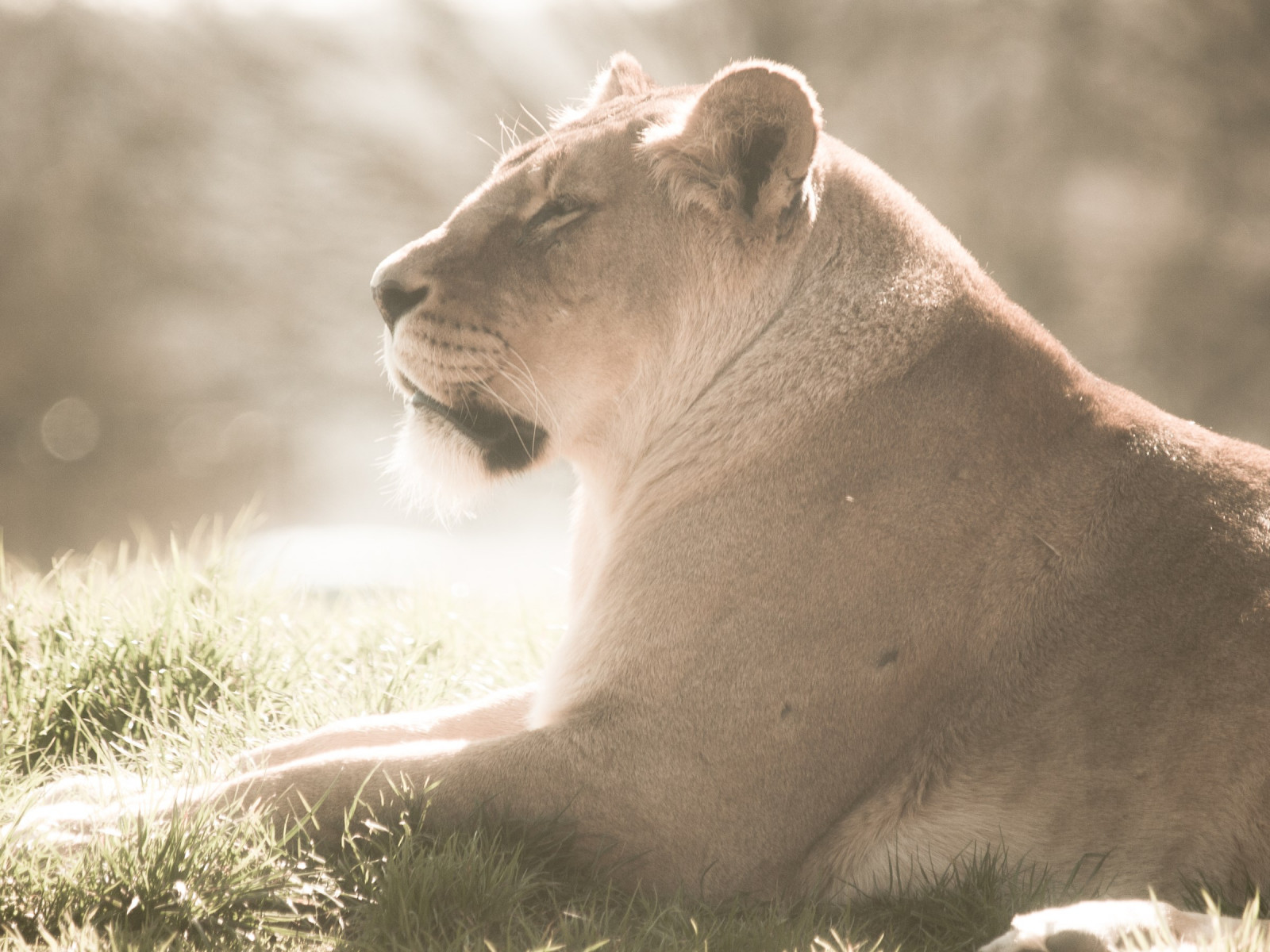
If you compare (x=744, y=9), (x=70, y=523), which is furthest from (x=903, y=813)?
(x=744, y=9)

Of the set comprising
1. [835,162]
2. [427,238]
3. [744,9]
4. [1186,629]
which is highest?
[744,9]

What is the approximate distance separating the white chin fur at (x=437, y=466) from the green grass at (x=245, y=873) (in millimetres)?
745

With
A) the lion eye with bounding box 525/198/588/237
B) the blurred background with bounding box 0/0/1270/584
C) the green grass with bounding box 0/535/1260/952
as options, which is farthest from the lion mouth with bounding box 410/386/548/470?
the blurred background with bounding box 0/0/1270/584

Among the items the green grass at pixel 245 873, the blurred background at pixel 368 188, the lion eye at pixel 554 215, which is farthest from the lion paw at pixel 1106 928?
the blurred background at pixel 368 188

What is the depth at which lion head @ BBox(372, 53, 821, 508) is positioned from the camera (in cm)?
320

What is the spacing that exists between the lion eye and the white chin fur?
1.85 ft

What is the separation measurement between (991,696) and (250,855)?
157cm

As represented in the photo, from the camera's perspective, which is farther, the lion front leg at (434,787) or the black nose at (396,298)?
the black nose at (396,298)

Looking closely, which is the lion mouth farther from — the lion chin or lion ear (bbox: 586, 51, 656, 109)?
lion ear (bbox: 586, 51, 656, 109)

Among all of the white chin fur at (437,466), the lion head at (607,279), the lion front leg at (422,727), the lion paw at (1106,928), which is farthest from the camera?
the white chin fur at (437,466)

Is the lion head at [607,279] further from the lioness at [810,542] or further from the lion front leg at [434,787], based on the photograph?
the lion front leg at [434,787]

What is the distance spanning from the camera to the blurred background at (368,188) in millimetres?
12516

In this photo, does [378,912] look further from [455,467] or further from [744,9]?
[744,9]

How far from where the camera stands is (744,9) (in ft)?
47.8
